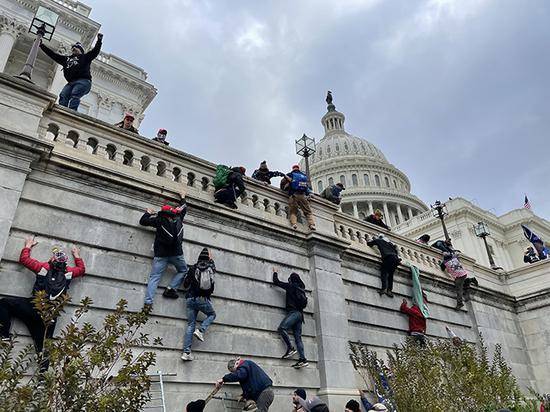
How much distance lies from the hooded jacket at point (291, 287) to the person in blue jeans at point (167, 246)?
8.27 ft

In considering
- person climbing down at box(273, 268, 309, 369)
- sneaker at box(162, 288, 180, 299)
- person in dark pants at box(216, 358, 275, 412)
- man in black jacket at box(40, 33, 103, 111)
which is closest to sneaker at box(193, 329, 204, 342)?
person in dark pants at box(216, 358, 275, 412)

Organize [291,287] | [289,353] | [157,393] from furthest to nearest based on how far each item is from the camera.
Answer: [291,287]
[289,353]
[157,393]

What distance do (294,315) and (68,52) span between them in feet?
77.8

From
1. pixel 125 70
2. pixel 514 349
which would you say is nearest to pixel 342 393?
pixel 514 349

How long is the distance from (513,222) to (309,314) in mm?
64691

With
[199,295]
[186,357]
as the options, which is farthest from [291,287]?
[186,357]

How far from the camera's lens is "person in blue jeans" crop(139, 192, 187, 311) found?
9.51m

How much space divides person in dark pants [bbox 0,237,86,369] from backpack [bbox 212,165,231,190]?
13.5ft

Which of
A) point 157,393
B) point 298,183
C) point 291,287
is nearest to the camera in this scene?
point 157,393

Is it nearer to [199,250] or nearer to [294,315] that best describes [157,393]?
[199,250]

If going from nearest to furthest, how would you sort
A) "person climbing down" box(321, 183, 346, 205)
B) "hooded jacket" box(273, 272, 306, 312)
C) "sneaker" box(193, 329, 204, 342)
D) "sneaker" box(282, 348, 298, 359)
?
"sneaker" box(193, 329, 204, 342) < "sneaker" box(282, 348, 298, 359) < "hooded jacket" box(273, 272, 306, 312) < "person climbing down" box(321, 183, 346, 205)

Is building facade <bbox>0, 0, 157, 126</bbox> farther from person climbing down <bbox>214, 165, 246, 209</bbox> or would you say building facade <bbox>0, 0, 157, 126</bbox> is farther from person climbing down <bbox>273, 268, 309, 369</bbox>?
person climbing down <bbox>273, 268, 309, 369</bbox>

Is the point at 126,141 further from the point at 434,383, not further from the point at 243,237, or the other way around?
the point at 434,383

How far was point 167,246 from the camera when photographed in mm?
9578
